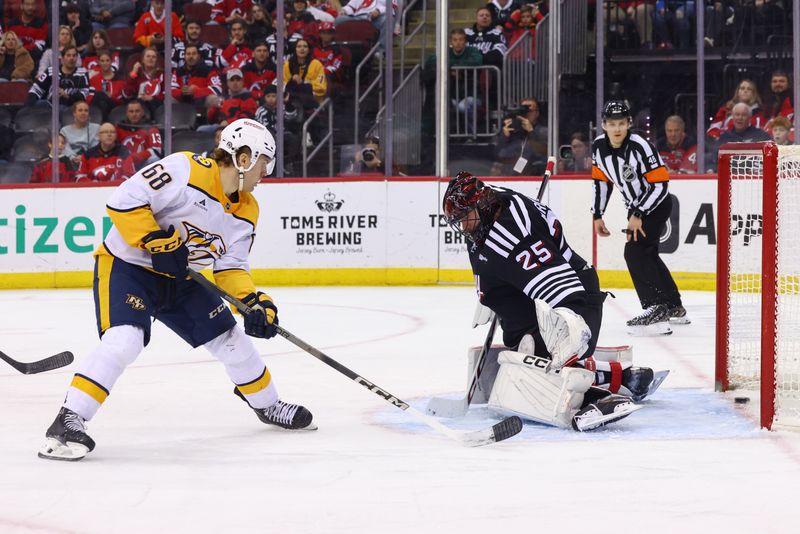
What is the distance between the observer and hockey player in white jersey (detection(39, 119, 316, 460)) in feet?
10.6

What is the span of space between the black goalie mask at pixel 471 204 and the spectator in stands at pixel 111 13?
266 inches

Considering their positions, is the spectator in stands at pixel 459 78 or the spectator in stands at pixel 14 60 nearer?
the spectator in stands at pixel 459 78

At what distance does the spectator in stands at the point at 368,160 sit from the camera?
909 centimetres

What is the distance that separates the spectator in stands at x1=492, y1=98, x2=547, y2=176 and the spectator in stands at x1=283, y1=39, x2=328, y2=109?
1.38 m

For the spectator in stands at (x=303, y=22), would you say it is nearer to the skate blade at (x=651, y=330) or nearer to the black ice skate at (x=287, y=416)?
the skate blade at (x=651, y=330)

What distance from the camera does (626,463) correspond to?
315 centimetres

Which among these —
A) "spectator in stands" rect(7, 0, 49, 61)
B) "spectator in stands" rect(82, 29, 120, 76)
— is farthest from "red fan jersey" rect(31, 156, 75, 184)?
"spectator in stands" rect(7, 0, 49, 61)

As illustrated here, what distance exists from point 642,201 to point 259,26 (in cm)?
411

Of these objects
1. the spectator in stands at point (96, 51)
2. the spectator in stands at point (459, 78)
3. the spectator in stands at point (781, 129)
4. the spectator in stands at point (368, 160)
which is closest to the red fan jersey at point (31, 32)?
the spectator in stands at point (96, 51)

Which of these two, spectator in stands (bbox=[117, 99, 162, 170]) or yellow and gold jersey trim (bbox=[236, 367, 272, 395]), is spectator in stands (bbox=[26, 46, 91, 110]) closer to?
spectator in stands (bbox=[117, 99, 162, 170])

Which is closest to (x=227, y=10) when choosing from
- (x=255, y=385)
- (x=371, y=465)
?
(x=255, y=385)

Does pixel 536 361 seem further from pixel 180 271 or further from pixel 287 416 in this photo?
pixel 180 271

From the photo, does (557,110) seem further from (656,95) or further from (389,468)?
(389,468)

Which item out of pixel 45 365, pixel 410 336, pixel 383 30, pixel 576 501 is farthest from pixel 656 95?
pixel 576 501
